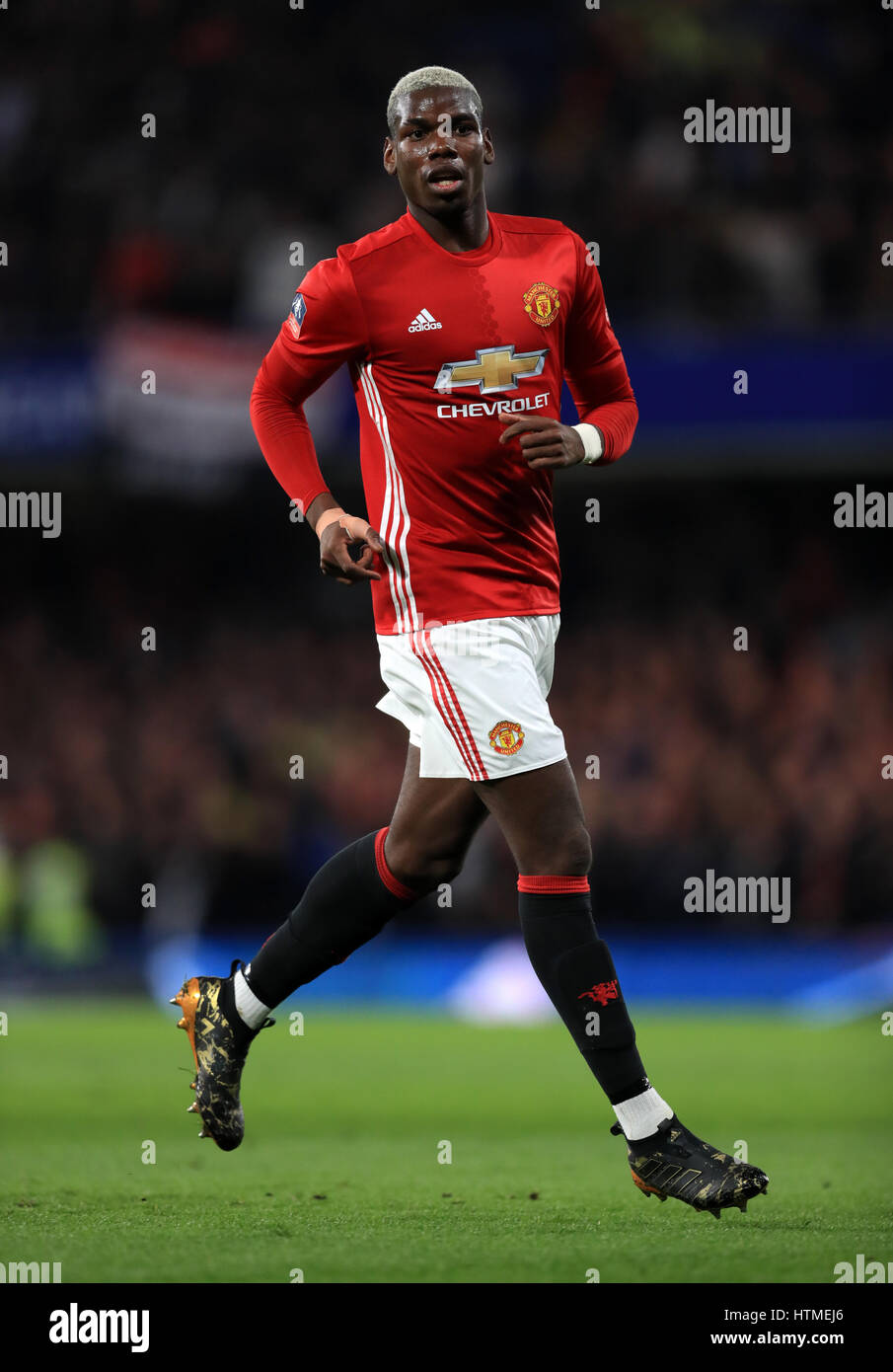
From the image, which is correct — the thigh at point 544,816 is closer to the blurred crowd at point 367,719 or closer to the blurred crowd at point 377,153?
the blurred crowd at point 367,719

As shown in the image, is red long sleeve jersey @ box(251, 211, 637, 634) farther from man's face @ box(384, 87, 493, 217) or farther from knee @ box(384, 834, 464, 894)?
knee @ box(384, 834, 464, 894)

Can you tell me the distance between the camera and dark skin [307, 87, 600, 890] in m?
4.18

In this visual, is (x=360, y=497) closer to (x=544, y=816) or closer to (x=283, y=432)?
(x=283, y=432)

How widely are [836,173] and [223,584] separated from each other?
6.43 m

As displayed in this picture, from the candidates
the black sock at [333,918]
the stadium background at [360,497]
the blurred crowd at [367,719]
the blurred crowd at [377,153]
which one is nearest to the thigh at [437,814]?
the black sock at [333,918]

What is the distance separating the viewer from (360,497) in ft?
52.0

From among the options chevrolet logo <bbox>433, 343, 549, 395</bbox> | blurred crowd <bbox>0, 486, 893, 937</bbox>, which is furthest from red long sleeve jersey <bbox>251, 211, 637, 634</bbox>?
blurred crowd <bbox>0, 486, 893, 937</bbox>

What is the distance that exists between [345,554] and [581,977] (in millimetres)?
1114

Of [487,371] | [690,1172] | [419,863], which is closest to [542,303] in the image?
[487,371]

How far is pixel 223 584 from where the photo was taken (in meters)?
16.6

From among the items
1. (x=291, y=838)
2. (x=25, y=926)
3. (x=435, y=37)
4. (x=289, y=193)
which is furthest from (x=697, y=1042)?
(x=435, y=37)

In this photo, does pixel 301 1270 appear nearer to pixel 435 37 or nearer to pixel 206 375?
pixel 206 375

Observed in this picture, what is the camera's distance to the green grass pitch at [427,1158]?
3.76m

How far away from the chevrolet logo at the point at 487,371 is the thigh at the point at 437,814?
0.88 m
